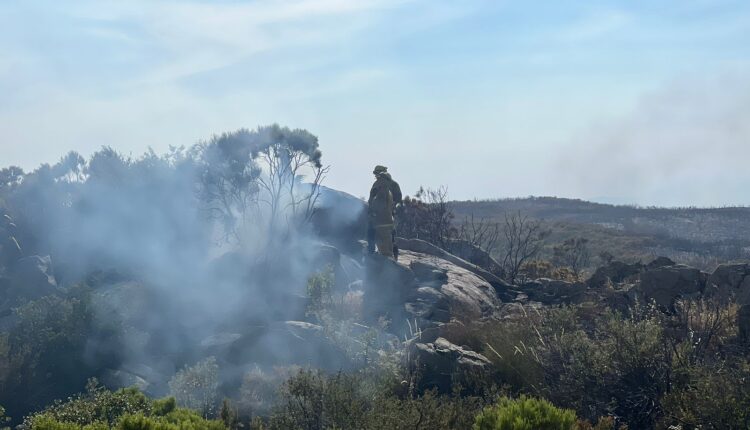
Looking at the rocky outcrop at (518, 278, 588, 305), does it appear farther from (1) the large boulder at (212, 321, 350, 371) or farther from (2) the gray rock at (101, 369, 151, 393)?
(2) the gray rock at (101, 369, 151, 393)

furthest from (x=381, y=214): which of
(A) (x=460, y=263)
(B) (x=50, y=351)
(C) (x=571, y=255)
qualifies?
(C) (x=571, y=255)

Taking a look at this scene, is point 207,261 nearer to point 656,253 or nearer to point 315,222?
point 315,222

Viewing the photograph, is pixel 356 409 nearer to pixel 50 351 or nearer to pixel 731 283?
pixel 731 283

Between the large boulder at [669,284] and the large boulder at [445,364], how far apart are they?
5.66 metres

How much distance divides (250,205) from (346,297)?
286 inches

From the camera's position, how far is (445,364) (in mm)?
14070

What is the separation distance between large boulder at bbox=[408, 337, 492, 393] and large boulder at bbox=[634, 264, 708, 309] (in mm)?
5660

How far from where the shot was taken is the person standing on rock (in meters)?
23.1

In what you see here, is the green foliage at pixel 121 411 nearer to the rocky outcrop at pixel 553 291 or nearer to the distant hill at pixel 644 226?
the rocky outcrop at pixel 553 291

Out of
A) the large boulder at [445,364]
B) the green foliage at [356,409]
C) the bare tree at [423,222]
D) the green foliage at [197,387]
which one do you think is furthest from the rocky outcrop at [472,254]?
the green foliage at [356,409]

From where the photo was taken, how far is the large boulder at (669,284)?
1808 centimetres

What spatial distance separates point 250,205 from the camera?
2839 cm

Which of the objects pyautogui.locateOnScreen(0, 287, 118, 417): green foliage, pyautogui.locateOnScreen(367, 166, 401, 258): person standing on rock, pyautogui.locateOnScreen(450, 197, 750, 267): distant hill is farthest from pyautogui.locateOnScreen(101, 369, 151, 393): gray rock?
pyautogui.locateOnScreen(450, 197, 750, 267): distant hill

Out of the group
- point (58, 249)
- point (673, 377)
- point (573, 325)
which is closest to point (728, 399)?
point (673, 377)
